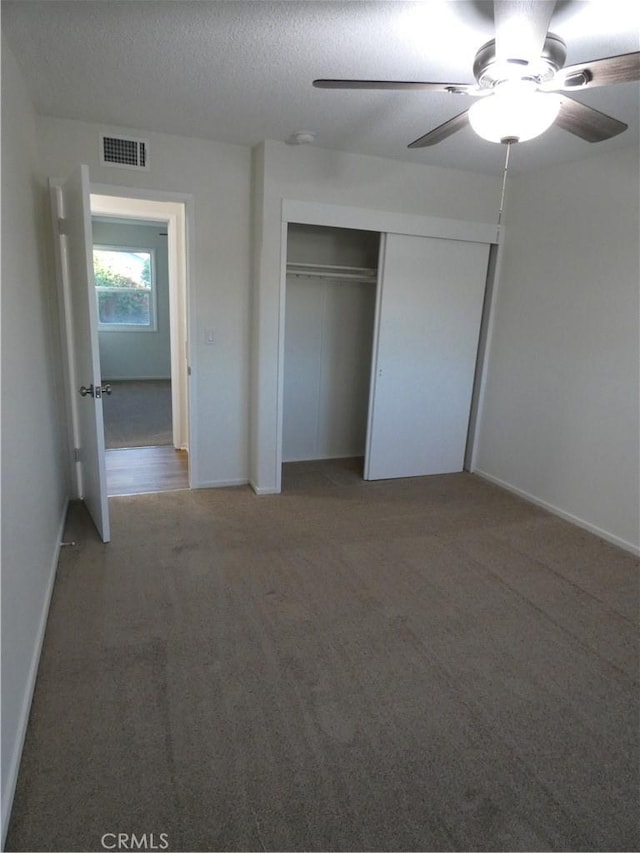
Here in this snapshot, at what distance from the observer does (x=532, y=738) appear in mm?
1720

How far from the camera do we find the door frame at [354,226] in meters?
3.42

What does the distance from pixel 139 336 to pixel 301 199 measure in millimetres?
5805

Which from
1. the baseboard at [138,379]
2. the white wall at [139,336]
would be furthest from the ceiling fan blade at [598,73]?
the baseboard at [138,379]

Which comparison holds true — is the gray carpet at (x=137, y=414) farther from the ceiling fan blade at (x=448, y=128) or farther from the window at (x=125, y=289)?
the ceiling fan blade at (x=448, y=128)

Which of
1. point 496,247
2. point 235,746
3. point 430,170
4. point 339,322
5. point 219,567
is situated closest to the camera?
point 235,746

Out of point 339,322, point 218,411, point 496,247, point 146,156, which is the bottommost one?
point 218,411

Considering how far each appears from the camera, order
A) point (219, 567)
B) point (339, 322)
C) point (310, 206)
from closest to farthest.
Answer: point (219, 567)
point (310, 206)
point (339, 322)

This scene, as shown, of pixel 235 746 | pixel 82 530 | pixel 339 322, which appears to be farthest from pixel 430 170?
pixel 235 746

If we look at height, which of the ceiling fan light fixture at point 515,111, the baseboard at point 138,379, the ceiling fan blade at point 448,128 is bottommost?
the baseboard at point 138,379

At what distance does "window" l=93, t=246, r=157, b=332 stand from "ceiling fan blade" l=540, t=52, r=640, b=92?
762 centimetres

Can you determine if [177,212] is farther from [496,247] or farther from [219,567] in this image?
[219,567]

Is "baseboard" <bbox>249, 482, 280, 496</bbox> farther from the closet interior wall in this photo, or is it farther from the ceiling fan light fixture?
the ceiling fan light fixture

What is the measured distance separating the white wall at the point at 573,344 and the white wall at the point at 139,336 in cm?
586

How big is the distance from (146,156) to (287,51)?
149cm
